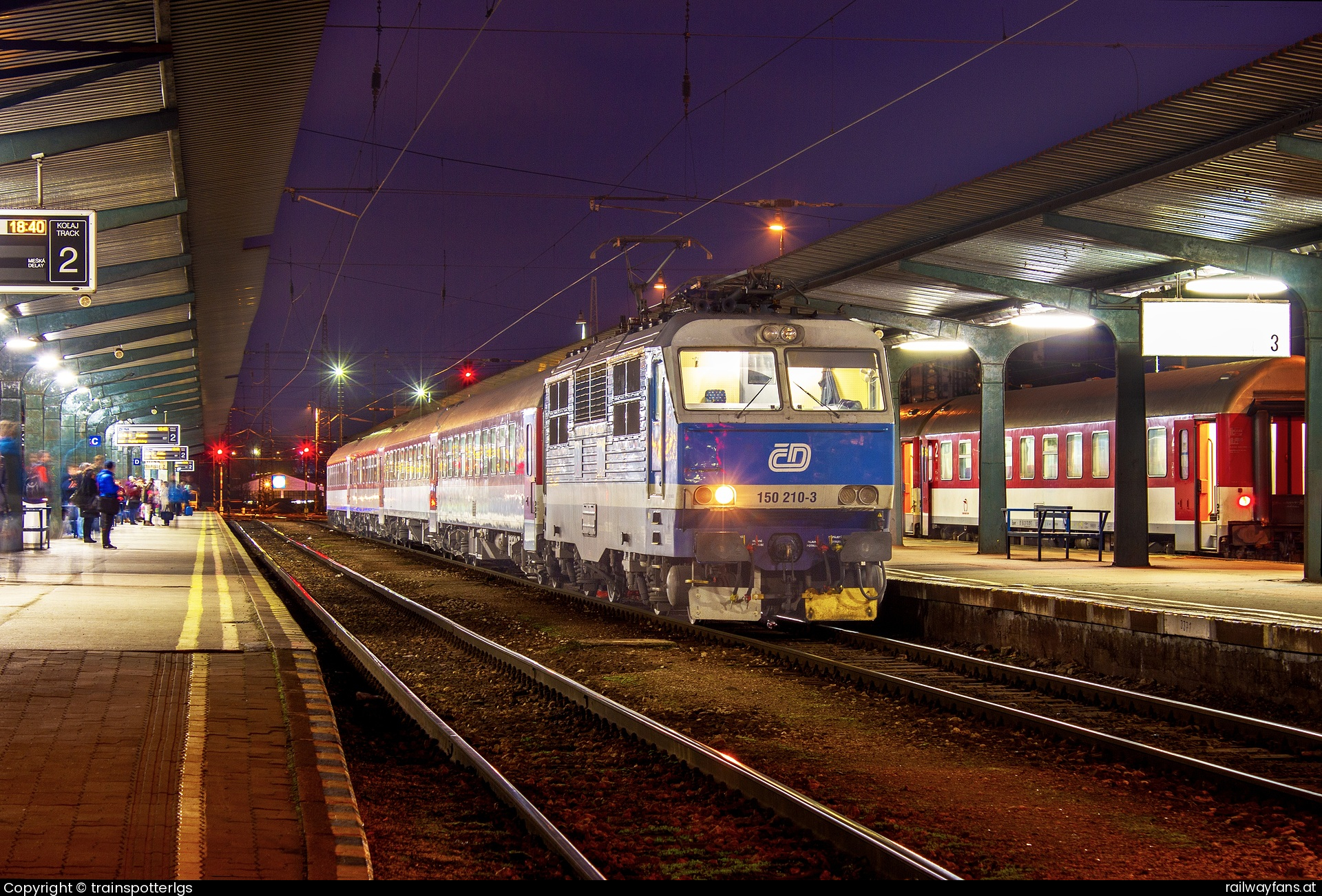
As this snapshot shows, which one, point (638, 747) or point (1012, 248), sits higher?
point (1012, 248)

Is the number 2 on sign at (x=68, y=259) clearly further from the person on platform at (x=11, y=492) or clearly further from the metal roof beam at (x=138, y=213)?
the person on platform at (x=11, y=492)

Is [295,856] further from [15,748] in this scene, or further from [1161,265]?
[1161,265]

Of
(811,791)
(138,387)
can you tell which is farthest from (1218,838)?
(138,387)

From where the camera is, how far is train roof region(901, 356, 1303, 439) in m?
22.2

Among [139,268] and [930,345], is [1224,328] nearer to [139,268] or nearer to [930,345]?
[930,345]

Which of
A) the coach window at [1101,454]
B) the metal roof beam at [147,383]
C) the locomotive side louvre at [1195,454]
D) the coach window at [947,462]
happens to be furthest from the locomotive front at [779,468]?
the metal roof beam at [147,383]

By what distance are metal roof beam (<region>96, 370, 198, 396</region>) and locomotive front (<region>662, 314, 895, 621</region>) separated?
37282mm

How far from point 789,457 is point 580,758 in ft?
18.3

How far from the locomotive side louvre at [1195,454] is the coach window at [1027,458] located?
29mm

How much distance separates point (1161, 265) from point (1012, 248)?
7.13 ft

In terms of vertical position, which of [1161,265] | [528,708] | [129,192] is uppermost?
[129,192]

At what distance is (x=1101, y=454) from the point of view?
25266mm

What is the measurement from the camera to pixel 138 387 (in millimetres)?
50344

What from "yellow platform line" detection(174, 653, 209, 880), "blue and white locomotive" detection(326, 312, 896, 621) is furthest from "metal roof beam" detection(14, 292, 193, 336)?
"yellow platform line" detection(174, 653, 209, 880)
